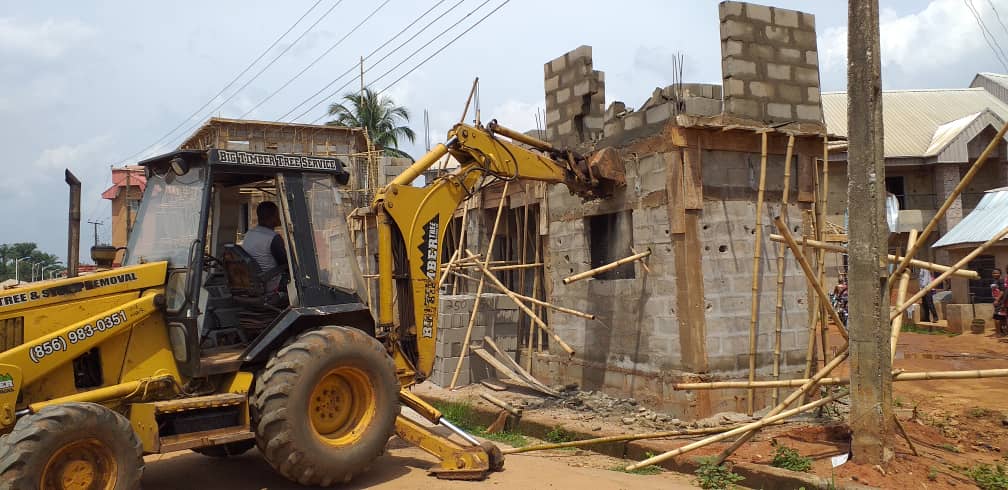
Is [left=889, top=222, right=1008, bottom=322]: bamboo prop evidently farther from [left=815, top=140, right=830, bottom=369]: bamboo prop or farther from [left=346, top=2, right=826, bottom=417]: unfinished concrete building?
[left=346, top=2, right=826, bottom=417]: unfinished concrete building

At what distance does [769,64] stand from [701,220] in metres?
2.18

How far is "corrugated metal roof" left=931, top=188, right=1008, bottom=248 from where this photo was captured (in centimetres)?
2250

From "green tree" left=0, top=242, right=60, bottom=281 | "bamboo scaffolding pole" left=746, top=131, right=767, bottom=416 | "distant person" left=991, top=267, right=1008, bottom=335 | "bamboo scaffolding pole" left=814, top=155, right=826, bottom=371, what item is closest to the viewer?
"bamboo scaffolding pole" left=746, top=131, right=767, bottom=416

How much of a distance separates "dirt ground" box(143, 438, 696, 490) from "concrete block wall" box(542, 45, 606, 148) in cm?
497

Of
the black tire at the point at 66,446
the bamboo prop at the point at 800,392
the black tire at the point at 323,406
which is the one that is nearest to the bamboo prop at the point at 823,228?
the bamboo prop at the point at 800,392

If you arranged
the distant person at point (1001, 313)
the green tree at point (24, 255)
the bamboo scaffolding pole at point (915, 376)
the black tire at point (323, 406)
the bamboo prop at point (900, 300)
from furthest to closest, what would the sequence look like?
the green tree at point (24, 255) < the distant person at point (1001, 313) < the bamboo prop at point (900, 300) < the bamboo scaffolding pole at point (915, 376) < the black tire at point (323, 406)

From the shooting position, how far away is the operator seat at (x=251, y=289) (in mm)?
6340

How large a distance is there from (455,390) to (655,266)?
3.84 meters

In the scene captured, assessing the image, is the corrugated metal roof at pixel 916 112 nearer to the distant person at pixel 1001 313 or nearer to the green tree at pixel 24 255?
the distant person at pixel 1001 313

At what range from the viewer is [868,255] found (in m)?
6.47

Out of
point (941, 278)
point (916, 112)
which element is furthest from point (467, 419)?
point (916, 112)

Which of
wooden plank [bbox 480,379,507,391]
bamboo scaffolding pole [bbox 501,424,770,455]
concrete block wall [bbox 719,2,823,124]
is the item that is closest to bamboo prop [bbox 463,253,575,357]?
wooden plank [bbox 480,379,507,391]

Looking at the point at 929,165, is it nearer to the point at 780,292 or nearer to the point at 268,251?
the point at 780,292

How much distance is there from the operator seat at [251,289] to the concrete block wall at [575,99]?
560 centimetres
